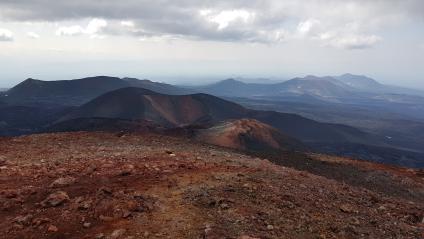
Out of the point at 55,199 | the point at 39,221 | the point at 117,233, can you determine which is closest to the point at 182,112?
the point at 55,199

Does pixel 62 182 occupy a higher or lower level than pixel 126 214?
higher

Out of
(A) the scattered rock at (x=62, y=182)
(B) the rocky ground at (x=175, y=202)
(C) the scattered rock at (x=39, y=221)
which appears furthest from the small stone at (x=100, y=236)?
(A) the scattered rock at (x=62, y=182)

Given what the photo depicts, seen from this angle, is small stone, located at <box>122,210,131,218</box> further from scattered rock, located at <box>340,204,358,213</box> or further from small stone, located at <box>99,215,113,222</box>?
scattered rock, located at <box>340,204,358,213</box>

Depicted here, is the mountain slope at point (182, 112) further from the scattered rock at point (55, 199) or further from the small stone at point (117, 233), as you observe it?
the small stone at point (117, 233)

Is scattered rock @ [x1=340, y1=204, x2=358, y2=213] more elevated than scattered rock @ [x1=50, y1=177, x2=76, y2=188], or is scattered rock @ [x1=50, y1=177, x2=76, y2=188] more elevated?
scattered rock @ [x1=50, y1=177, x2=76, y2=188]

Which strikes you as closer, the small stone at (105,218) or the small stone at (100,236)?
the small stone at (100,236)

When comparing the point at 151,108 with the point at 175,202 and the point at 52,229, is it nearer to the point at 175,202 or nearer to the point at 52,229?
the point at 175,202

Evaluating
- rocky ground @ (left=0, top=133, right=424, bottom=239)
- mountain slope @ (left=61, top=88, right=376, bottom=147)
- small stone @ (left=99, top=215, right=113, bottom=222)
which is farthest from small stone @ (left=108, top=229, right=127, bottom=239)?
mountain slope @ (left=61, top=88, right=376, bottom=147)
